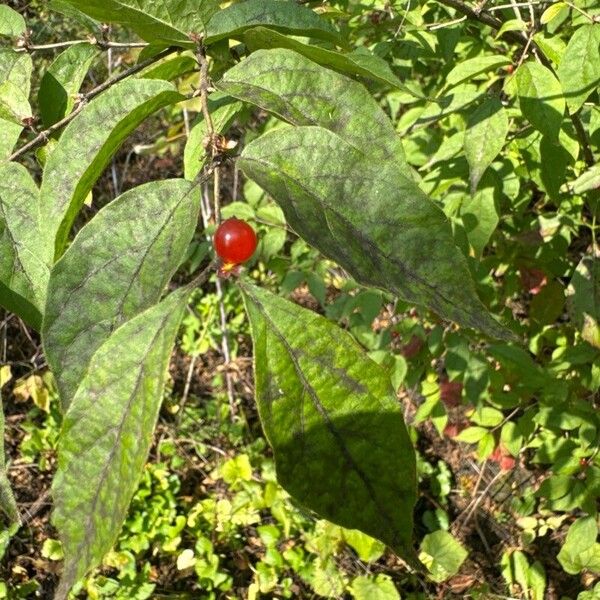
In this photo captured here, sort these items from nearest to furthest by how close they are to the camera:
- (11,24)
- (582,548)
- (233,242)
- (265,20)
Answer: (233,242) < (265,20) < (11,24) < (582,548)

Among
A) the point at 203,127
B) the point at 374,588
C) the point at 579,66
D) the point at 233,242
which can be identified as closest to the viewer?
the point at 233,242

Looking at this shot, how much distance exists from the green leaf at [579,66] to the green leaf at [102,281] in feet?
3.02

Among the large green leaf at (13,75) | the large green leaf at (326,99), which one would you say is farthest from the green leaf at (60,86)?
the large green leaf at (326,99)

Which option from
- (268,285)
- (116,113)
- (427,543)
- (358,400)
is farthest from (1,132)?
(268,285)

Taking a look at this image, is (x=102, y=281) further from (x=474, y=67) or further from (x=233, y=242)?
(x=474, y=67)

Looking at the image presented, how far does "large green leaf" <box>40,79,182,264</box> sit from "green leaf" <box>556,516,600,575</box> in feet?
6.30

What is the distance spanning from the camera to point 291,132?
74cm

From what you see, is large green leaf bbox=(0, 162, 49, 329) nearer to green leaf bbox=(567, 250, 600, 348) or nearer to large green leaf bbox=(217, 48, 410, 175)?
large green leaf bbox=(217, 48, 410, 175)

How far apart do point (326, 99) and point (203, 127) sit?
26cm

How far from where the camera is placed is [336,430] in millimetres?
650

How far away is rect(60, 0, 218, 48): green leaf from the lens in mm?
809

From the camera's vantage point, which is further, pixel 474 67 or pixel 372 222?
pixel 474 67

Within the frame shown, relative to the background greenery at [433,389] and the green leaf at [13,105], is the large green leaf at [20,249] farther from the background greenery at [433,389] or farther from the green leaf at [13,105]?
the background greenery at [433,389]

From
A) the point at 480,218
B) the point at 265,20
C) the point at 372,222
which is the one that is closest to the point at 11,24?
the point at 265,20
